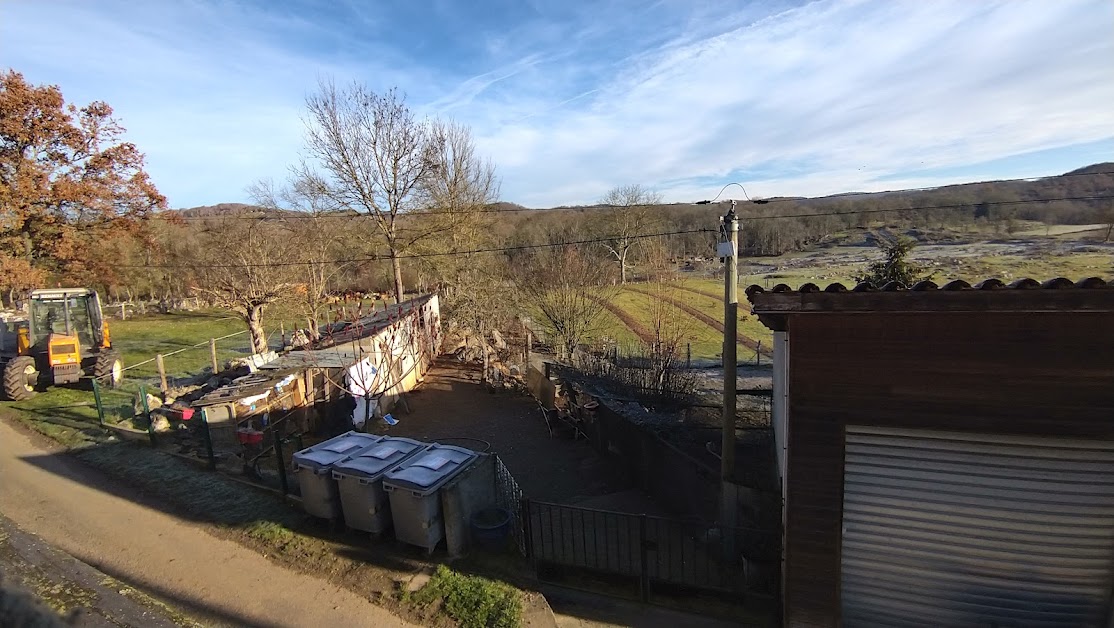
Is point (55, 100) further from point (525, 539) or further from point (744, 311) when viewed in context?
point (744, 311)

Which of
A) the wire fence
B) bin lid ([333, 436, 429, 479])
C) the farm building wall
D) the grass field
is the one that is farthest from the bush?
the grass field

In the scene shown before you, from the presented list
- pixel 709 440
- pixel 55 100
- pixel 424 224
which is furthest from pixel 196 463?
pixel 55 100

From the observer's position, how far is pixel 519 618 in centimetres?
557

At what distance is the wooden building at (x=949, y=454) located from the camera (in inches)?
177

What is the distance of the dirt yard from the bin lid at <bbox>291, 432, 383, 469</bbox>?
6.62 feet

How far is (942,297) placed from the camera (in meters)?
4.58

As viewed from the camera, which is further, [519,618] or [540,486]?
[540,486]

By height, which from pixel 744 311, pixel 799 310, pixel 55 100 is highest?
pixel 55 100

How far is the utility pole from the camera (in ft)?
22.4

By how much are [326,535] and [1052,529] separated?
26.3 ft

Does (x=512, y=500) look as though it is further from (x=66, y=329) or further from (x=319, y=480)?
(x=66, y=329)

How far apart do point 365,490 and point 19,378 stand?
13.7 metres

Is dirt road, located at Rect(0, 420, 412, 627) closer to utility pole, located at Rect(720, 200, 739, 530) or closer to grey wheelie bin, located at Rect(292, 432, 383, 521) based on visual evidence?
grey wheelie bin, located at Rect(292, 432, 383, 521)

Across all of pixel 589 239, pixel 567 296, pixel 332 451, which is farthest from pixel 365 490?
pixel 589 239
